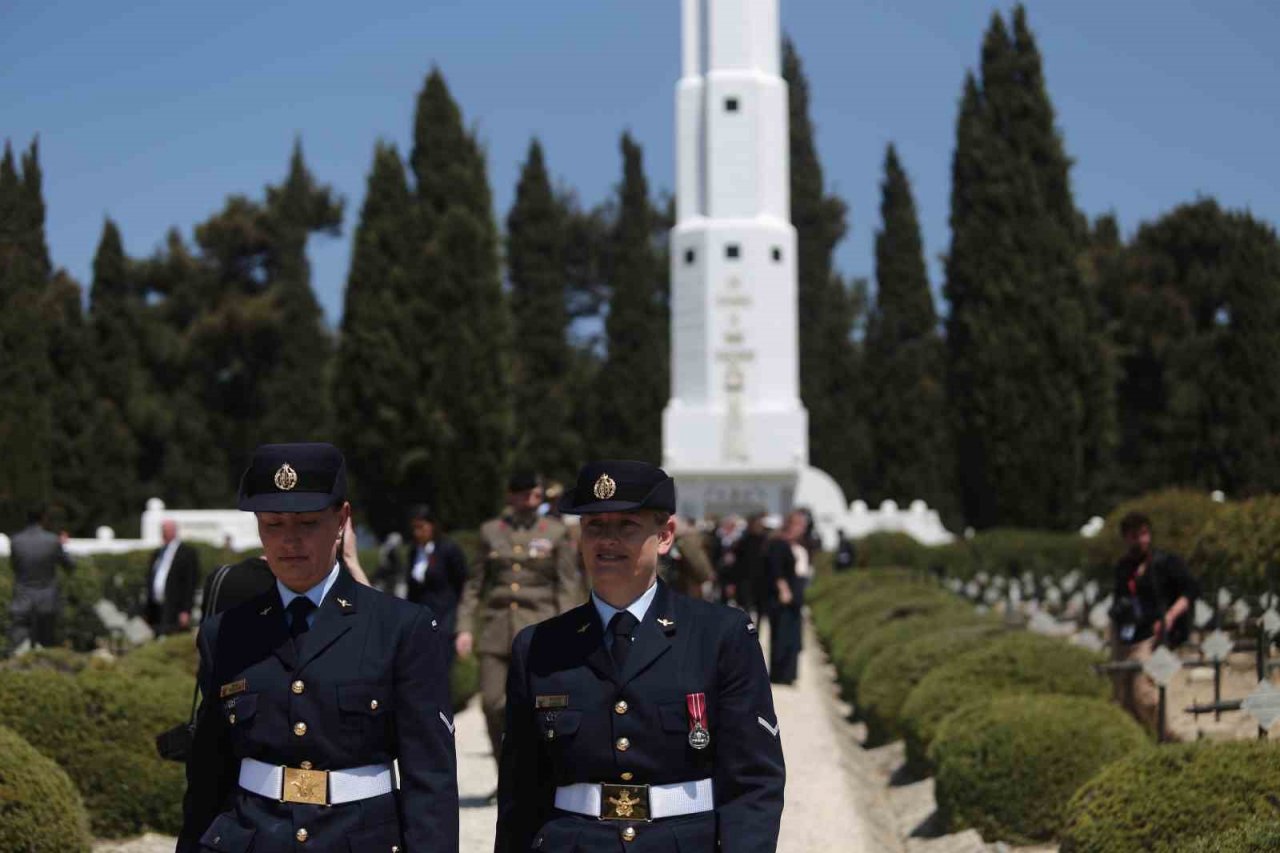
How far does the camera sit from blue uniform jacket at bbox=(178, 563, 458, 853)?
390 cm

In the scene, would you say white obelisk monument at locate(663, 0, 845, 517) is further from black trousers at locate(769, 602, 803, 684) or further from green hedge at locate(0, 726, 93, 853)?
green hedge at locate(0, 726, 93, 853)

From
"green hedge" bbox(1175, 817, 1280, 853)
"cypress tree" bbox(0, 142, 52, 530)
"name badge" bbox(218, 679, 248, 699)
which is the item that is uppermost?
"cypress tree" bbox(0, 142, 52, 530)

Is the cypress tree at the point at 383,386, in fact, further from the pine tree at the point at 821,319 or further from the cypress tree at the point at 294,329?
the pine tree at the point at 821,319

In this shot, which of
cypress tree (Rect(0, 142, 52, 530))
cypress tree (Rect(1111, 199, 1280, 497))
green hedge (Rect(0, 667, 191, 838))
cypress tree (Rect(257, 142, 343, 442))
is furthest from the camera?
cypress tree (Rect(257, 142, 343, 442))

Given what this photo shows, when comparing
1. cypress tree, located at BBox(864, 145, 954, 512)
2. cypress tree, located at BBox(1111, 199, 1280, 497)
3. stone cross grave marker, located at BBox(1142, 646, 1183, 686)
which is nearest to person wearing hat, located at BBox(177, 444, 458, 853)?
stone cross grave marker, located at BBox(1142, 646, 1183, 686)

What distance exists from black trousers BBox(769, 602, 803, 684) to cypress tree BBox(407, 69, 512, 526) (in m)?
23.7

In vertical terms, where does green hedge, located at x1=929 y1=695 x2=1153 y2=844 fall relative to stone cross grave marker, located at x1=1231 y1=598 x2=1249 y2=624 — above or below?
below

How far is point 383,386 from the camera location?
41.5m

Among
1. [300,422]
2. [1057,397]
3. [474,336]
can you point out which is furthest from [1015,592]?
[300,422]

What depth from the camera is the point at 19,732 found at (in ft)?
27.2

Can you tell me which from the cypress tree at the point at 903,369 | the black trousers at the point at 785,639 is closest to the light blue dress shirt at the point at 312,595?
the black trousers at the point at 785,639

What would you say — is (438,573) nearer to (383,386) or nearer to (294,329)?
(383,386)

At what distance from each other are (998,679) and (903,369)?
45289mm

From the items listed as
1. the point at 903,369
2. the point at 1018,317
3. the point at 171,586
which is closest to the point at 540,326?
the point at 903,369
